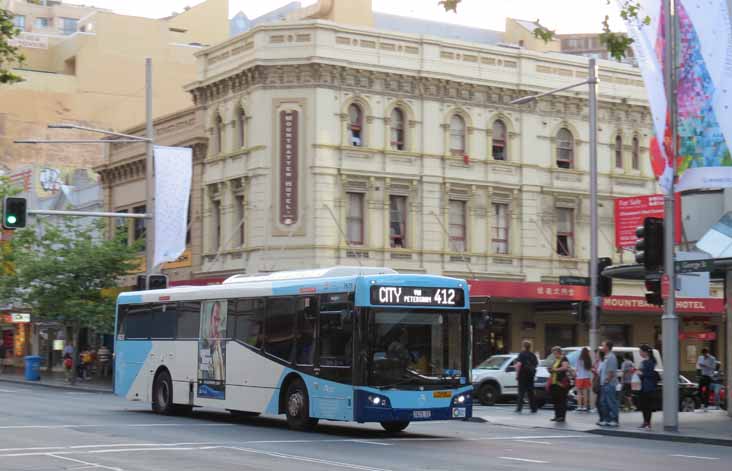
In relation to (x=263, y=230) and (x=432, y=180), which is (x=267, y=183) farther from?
(x=432, y=180)

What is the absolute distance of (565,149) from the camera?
5031 centimetres

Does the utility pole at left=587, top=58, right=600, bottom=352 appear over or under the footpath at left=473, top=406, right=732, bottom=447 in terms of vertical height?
over

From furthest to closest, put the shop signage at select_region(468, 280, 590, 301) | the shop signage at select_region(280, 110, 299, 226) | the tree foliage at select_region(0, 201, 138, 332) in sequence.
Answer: the tree foliage at select_region(0, 201, 138, 332)
the shop signage at select_region(468, 280, 590, 301)
the shop signage at select_region(280, 110, 299, 226)

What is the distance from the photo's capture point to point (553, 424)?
1065 inches

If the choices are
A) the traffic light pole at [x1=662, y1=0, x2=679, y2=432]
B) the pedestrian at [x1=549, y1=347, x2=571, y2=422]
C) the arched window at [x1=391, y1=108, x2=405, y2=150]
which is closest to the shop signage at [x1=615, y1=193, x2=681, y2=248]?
the arched window at [x1=391, y1=108, x2=405, y2=150]

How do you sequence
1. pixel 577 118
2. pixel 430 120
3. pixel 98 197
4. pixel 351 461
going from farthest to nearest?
pixel 98 197
pixel 577 118
pixel 430 120
pixel 351 461

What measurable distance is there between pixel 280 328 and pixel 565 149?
93.6ft

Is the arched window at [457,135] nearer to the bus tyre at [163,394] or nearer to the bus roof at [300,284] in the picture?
the bus roof at [300,284]

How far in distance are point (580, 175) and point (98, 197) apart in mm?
21816

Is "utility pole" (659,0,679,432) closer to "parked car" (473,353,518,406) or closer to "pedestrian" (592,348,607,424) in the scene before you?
"pedestrian" (592,348,607,424)

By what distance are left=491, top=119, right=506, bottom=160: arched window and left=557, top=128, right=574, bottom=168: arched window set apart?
258 centimetres

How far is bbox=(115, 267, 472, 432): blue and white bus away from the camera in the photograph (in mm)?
21859

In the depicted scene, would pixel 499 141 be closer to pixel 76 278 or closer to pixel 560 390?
pixel 76 278

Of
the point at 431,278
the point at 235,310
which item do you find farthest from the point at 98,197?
the point at 431,278
